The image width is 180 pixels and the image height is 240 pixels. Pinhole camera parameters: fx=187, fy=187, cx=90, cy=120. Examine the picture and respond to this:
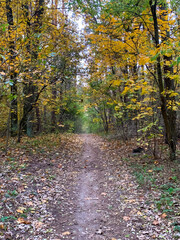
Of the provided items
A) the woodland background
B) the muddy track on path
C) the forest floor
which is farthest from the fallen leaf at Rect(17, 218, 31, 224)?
the woodland background

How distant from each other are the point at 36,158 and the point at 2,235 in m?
5.42

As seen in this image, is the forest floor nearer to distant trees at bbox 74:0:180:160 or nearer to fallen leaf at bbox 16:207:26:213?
fallen leaf at bbox 16:207:26:213

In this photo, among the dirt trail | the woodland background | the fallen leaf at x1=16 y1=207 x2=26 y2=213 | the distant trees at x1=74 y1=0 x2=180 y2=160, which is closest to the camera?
the dirt trail

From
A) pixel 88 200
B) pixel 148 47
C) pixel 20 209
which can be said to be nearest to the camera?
pixel 20 209

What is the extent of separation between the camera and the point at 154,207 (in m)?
4.81

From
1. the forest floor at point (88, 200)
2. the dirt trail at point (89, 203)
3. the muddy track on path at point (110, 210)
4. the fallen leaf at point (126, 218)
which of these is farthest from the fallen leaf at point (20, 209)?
the fallen leaf at point (126, 218)

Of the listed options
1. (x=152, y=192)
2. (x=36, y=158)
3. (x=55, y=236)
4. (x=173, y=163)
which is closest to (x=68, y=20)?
(x=36, y=158)

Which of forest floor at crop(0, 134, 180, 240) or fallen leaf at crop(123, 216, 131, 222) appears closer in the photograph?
forest floor at crop(0, 134, 180, 240)

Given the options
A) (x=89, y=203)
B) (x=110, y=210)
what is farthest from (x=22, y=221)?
(x=110, y=210)

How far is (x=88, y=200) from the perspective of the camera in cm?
571

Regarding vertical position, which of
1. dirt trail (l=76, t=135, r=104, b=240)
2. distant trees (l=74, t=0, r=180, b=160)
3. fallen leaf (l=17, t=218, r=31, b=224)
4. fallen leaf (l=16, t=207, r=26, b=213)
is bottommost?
dirt trail (l=76, t=135, r=104, b=240)

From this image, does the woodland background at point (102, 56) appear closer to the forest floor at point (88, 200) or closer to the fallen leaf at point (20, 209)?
the forest floor at point (88, 200)

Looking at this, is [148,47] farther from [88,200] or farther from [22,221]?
[22,221]

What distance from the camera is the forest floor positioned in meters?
4.04
